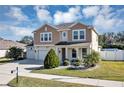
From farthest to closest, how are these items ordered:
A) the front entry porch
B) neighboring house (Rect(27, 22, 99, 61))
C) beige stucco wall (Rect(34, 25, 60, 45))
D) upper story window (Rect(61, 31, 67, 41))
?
beige stucco wall (Rect(34, 25, 60, 45))
upper story window (Rect(61, 31, 67, 41))
neighboring house (Rect(27, 22, 99, 61))
the front entry porch

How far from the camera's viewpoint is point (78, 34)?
2798 cm

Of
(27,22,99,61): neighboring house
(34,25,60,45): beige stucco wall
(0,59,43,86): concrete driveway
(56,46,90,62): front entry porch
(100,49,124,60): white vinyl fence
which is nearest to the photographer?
(0,59,43,86): concrete driveway

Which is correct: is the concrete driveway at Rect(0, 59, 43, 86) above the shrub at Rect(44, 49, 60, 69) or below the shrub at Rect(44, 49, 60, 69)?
below

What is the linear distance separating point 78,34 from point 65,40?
1.86 meters

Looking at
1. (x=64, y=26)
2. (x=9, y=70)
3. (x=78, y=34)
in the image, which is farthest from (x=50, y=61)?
(x=64, y=26)

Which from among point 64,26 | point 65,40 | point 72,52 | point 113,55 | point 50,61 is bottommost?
point 50,61

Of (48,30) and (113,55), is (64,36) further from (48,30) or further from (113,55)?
(113,55)

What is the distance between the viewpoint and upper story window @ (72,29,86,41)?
2764cm

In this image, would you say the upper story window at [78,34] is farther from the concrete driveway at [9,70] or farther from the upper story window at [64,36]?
the concrete driveway at [9,70]

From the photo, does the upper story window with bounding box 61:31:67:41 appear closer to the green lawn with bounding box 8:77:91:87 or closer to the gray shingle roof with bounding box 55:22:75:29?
the gray shingle roof with bounding box 55:22:75:29

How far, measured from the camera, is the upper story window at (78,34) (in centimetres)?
2764

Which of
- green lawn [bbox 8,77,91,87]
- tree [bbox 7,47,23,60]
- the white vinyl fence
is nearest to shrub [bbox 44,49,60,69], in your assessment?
green lawn [bbox 8,77,91,87]

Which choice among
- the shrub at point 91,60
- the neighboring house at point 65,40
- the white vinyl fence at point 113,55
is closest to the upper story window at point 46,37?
the neighboring house at point 65,40
